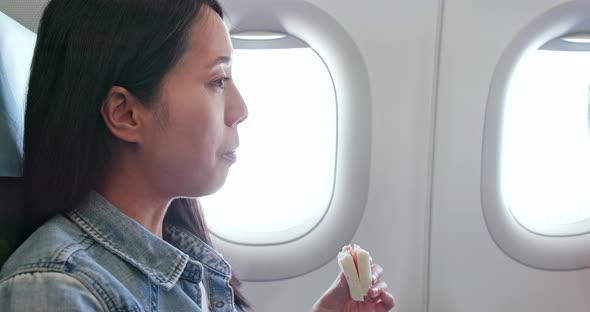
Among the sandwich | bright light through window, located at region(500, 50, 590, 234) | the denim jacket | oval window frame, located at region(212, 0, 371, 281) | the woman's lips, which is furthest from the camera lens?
bright light through window, located at region(500, 50, 590, 234)

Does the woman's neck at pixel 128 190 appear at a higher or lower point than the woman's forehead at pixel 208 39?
lower

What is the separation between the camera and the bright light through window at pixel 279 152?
1528 millimetres

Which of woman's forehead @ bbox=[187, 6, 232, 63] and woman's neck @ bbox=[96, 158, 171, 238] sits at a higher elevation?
woman's forehead @ bbox=[187, 6, 232, 63]

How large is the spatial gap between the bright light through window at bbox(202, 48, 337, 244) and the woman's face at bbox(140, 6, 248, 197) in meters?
0.66

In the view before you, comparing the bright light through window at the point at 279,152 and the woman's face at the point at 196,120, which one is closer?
the woman's face at the point at 196,120

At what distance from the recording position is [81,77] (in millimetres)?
762

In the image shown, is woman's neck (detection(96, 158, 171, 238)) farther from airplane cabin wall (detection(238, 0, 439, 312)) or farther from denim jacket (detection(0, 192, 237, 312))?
airplane cabin wall (detection(238, 0, 439, 312))

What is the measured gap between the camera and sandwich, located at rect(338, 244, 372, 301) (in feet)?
3.46

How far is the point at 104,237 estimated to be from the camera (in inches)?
30.7

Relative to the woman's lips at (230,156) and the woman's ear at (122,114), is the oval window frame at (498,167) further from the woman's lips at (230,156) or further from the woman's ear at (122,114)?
the woman's ear at (122,114)

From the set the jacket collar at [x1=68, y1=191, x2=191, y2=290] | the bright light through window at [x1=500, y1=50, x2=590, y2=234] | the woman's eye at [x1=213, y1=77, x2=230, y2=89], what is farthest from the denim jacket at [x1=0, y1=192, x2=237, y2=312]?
the bright light through window at [x1=500, y1=50, x2=590, y2=234]

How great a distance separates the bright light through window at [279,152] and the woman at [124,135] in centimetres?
67

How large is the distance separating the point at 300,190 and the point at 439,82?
50 cm

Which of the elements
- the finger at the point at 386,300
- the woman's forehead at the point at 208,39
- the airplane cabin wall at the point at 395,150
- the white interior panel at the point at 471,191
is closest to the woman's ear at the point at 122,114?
the woman's forehead at the point at 208,39
